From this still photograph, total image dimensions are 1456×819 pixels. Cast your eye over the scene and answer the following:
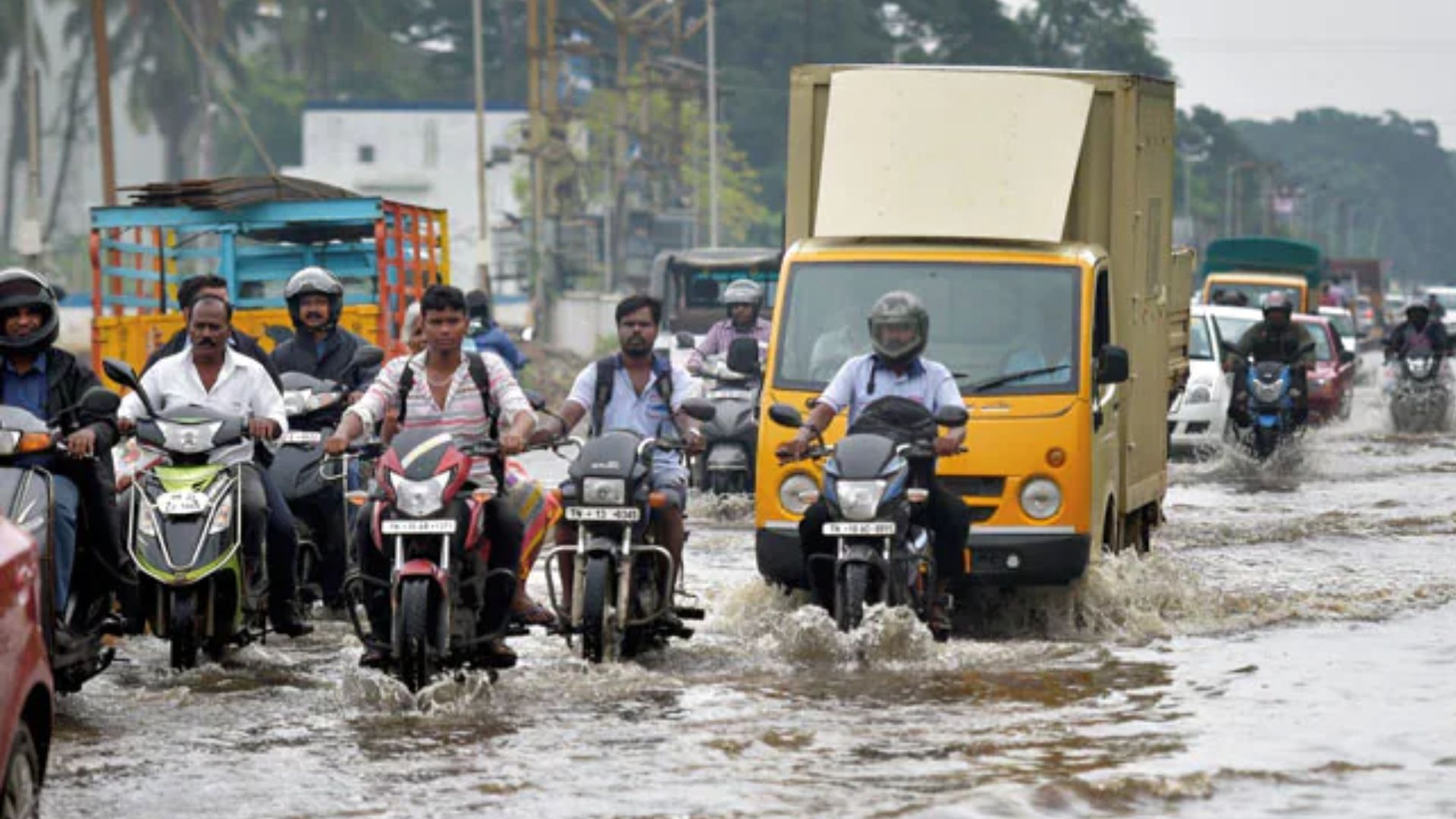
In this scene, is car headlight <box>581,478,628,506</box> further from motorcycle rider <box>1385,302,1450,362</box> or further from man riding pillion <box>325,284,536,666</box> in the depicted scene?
motorcycle rider <box>1385,302,1450,362</box>

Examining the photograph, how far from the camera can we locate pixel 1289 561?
56.2 ft

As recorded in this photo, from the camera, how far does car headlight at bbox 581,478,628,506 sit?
11.1 m

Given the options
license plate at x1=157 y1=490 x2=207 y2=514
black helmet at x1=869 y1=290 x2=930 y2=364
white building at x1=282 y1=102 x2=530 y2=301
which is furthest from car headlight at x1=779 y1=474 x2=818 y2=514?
white building at x1=282 y1=102 x2=530 y2=301

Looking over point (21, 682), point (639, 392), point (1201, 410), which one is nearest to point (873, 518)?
point (639, 392)

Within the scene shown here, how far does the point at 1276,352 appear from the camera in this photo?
24906 mm

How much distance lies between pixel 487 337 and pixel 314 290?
5.18 m

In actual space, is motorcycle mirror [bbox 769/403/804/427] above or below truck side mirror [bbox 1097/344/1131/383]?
below

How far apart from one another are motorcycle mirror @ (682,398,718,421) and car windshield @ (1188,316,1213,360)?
15894mm

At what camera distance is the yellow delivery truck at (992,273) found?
12.8 m

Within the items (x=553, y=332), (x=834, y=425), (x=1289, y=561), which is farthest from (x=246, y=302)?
(x=553, y=332)

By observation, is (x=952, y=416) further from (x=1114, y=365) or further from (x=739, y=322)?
(x=739, y=322)

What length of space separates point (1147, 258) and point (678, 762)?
7.08m

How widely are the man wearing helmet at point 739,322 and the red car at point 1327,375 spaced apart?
40.6ft

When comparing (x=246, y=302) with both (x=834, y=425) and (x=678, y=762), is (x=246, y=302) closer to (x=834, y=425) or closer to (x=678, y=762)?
(x=834, y=425)
